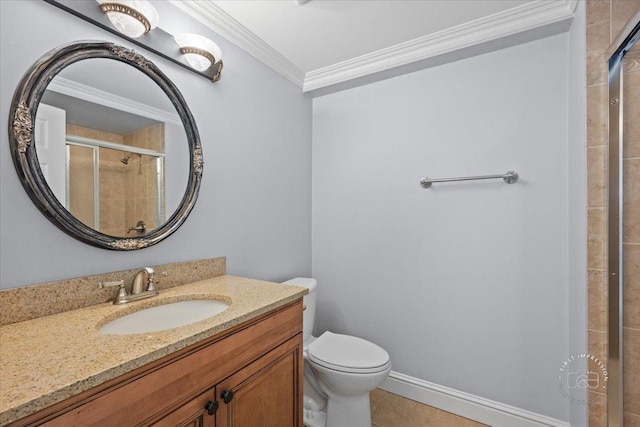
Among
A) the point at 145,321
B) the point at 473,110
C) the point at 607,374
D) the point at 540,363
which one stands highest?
the point at 473,110

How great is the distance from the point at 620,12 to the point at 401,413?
2335 millimetres

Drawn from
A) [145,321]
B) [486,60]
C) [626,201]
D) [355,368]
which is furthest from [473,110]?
[145,321]

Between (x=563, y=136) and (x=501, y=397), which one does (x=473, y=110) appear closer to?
(x=563, y=136)

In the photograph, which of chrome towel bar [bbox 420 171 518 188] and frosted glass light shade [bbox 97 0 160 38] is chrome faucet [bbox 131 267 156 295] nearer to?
frosted glass light shade [bbox 97 0 160 38]

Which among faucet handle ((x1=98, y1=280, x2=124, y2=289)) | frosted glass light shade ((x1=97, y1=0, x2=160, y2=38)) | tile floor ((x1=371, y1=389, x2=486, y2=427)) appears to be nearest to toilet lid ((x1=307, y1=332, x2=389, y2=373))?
tile floor ((x1=371, y1=389, x2=486, y2=427))

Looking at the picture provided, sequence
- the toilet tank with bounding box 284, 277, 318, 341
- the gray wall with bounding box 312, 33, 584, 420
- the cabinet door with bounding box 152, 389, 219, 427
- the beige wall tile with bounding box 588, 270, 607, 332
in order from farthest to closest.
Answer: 1. the toilet tank with bounding box 284, 277, 318, 341
2. the gray wall with bounding box 312, 33, 584, 420
3. the beige wall tile with bounding box 588, 270, 607, 332
4. the cabinet door with bounding box 152, 389, 219, 427

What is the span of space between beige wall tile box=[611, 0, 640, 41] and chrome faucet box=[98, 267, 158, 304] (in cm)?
220

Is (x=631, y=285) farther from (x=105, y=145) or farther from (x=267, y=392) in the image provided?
(x=105, y=145)

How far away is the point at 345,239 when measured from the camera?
2.23 meters

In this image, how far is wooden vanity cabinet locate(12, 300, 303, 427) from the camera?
2.04 feet

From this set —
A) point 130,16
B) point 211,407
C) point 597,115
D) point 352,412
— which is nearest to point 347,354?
point 352,412

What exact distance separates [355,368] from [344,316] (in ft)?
2.49

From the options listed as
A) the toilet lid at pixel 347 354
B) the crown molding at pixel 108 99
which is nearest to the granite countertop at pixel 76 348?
the toilet lid at pixel 347 354

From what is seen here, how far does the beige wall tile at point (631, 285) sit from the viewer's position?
116cm
